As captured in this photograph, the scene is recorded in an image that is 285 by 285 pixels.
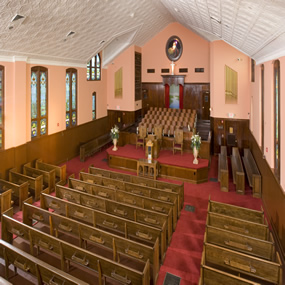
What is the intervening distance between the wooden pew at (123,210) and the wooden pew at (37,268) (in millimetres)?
1956

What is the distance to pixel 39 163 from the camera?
29.8 feet

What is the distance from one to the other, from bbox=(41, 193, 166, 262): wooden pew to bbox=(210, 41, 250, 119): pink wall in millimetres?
8570

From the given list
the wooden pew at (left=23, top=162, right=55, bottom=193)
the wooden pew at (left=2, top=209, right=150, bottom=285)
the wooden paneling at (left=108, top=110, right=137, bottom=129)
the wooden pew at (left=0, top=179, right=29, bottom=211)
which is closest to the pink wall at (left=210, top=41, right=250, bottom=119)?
the wooden paneling at (left=108, top=110, right=137, bottom=129)

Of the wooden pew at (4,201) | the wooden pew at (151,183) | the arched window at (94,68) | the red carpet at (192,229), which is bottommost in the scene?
the red carpet at (192,229)

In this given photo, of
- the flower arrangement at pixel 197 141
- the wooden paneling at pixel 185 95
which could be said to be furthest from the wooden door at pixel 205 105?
the flower arrangement at pixel 197 141

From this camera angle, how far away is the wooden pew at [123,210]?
5.23m

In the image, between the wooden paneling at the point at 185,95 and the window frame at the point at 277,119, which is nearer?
the window frame at the point at 277,119

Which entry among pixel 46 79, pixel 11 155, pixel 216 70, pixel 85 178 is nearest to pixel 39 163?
pixel 11 155

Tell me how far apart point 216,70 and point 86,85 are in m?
6.62

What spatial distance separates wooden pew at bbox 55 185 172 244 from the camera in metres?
5.23

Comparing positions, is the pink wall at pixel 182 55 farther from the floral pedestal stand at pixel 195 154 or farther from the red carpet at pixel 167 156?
the floral pedestal stand at pixel 195 154

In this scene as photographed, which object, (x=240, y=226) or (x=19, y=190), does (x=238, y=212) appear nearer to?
(x=240, y=226)

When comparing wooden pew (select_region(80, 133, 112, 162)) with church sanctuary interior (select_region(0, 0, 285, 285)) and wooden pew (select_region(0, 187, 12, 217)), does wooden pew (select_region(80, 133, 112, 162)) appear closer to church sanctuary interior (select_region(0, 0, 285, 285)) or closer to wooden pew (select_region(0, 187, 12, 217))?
church sanctuary interior (select_region(0, 0, 285, 285))

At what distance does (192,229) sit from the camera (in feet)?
20.2
